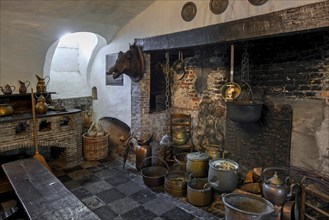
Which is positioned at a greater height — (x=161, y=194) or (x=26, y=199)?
(x=26, y=199)

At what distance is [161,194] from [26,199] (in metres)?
1.92

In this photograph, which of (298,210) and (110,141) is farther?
(110,141)

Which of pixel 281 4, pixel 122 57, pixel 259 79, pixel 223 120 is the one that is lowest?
pixel 223 120

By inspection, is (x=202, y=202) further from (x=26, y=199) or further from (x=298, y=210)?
(x=26, y=199)

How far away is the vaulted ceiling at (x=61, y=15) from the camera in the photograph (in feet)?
11.6

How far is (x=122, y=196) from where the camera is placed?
3531 mm

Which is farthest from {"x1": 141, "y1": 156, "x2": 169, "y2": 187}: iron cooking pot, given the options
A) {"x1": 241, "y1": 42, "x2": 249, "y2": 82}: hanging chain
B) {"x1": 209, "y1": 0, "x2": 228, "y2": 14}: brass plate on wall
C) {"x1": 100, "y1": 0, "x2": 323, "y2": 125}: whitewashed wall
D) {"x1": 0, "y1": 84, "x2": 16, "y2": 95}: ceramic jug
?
{"x1": 0, "y1": 84, "x2": 16, "y2": 95}: ceramic jug

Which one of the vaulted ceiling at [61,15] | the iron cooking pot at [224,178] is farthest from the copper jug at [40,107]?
the iron cooking pot at [224,178]

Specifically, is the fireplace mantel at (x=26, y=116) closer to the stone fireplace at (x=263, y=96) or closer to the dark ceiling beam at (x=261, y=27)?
the stone fireplace at (x=263, y=96)

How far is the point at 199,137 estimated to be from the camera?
14.6ft

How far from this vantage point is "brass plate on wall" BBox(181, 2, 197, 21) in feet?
10.7

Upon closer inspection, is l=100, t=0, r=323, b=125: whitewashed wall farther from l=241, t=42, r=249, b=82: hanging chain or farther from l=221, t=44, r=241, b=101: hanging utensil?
l=221, t=44, r=241, b=101: hanging utensil

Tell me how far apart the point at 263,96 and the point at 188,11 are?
162 cm

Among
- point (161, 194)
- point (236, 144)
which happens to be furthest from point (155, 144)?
point (236, 144)
